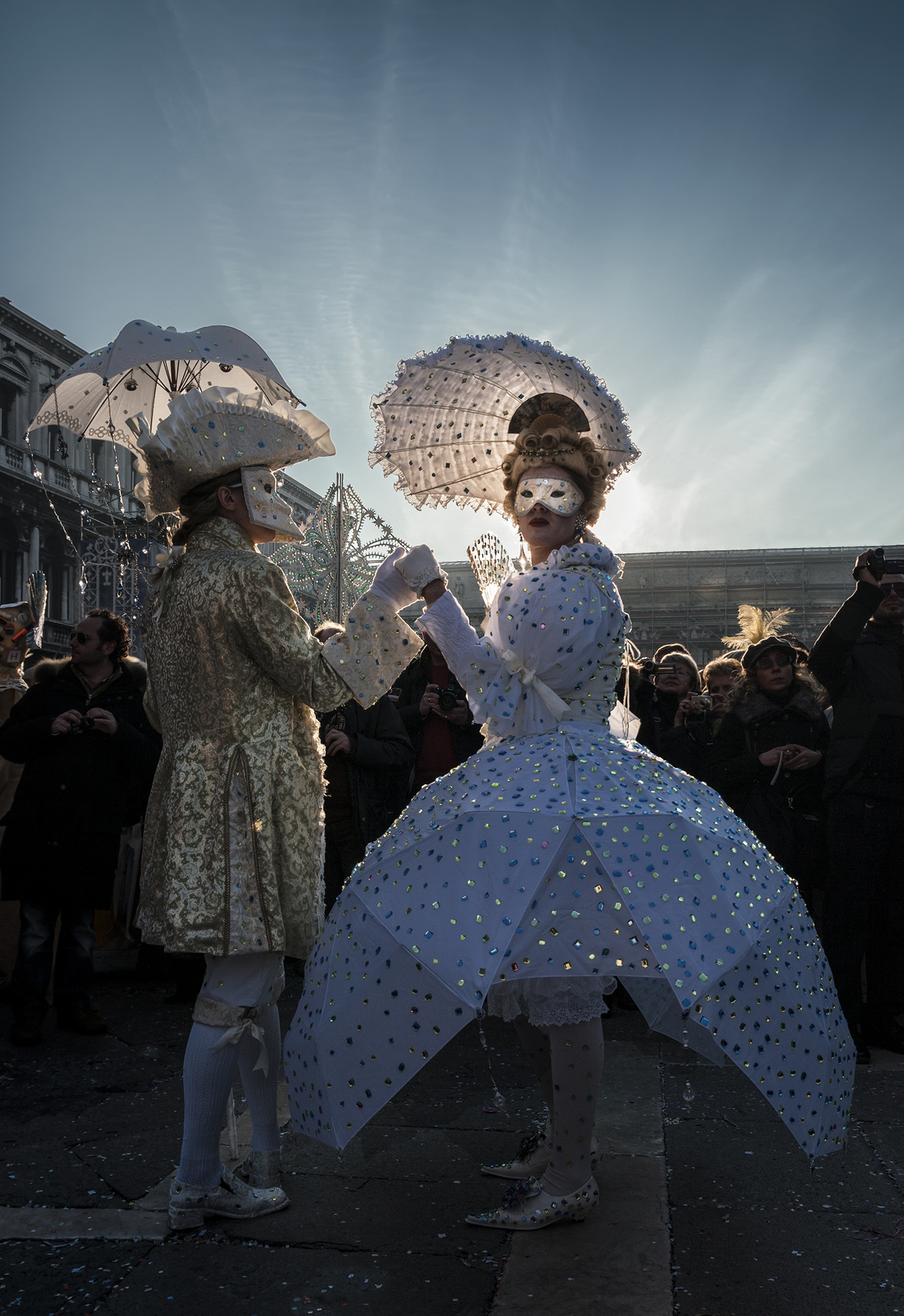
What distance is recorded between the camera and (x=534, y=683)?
2.45 metres

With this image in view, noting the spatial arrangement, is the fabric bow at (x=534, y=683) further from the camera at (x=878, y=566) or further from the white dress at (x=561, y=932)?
the camera at (x=878, y=566)

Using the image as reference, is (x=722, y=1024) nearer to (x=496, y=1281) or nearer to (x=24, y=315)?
(x=496, y=1281)

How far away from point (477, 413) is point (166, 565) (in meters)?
1.04

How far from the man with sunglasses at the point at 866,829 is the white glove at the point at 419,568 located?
2265 mm

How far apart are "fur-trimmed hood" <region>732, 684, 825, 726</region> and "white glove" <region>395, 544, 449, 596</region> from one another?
2.63 meters

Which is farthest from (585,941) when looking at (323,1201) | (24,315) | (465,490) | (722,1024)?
(24,315)

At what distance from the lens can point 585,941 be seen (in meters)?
2.08

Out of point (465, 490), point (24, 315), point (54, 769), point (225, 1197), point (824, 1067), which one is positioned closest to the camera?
point (824, 1067)

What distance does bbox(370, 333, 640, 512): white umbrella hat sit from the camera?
289cm

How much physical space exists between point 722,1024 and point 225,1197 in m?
1.29

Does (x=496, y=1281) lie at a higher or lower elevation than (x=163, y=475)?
lower

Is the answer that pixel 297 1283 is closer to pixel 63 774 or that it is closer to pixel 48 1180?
pixel 48 1180

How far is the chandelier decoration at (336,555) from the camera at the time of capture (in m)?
9.21

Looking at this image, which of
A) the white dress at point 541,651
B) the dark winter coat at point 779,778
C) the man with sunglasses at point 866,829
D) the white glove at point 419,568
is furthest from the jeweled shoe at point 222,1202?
the dark winter coat at point 779,778
